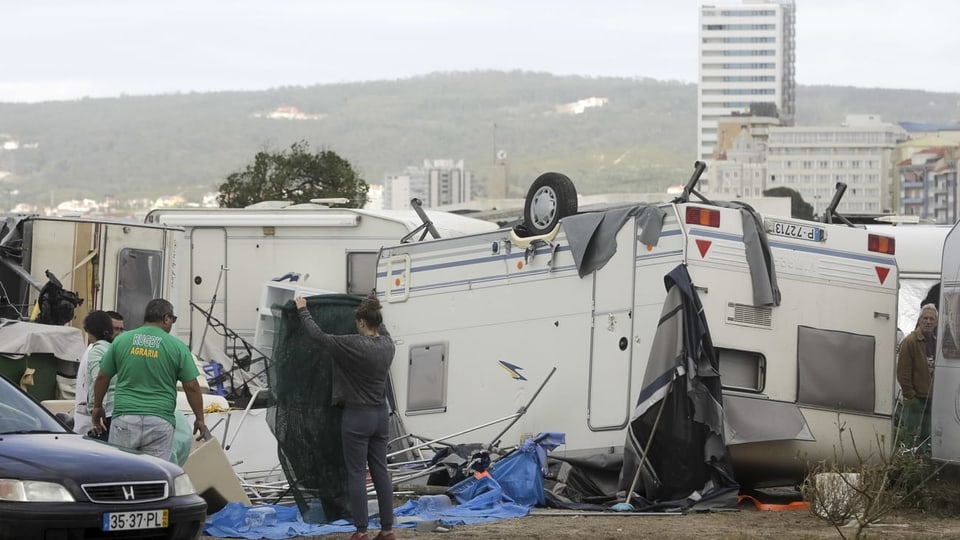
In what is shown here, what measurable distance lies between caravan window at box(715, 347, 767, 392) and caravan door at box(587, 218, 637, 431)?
763mm

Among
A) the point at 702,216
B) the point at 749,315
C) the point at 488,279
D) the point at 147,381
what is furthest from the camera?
the point at 488,279

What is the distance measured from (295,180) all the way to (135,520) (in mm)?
42056

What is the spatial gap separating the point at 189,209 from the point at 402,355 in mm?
6191

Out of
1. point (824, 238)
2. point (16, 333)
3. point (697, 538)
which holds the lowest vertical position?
point (697, 538)

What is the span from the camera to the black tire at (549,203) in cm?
1400

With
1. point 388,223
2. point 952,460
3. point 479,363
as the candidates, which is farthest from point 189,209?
point 952,460

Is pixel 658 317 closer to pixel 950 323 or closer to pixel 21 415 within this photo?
pixel 950 323

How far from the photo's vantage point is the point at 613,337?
1305 cm

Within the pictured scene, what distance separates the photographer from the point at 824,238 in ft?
43.5

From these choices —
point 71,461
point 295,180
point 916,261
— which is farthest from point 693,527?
point 295,180

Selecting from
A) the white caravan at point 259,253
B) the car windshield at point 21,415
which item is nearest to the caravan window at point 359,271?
the white caravan at point 259,253

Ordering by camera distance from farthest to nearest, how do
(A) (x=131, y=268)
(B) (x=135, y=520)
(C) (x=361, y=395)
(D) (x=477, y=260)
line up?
(A) (x=131, y=268)
(D) (x=477, y=260)
(C) (x=361, y=395)
(B) (x=135, y=520)

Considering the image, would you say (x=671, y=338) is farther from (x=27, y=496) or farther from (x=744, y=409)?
(x=27, y=496)

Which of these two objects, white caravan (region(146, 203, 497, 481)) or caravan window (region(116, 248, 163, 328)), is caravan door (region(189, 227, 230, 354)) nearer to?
white caravan (region(146, 203, 497, 481))
